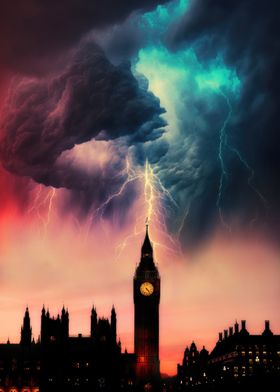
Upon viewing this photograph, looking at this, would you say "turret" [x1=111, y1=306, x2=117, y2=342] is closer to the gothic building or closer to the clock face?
the gothic building

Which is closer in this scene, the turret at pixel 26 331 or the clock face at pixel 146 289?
the clock face at pixel 146 289

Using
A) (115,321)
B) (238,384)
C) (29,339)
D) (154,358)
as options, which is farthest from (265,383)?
(29,339)

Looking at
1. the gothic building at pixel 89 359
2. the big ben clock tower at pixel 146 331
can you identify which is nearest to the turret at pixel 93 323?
the gothic building at pixel 89 359

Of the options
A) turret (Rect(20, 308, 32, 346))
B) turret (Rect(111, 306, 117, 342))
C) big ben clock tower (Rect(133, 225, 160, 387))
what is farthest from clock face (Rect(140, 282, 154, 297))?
turret (Rect(20, 308, 32, 346))

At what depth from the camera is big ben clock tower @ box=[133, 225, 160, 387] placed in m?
166

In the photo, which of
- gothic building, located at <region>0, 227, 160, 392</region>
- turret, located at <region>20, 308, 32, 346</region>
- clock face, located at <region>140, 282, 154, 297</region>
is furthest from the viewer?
turret, located at <region>20, 308, 32, 346</region>

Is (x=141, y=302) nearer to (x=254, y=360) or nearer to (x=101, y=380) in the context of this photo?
(x=101, y=380)

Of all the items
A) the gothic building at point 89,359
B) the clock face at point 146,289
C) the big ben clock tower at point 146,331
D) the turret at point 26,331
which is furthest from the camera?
the turret at point 26,331

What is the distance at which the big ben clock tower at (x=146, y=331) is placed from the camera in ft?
543

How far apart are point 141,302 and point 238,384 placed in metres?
28.5

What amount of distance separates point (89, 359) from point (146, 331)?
1396cm

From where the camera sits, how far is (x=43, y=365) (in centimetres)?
16375

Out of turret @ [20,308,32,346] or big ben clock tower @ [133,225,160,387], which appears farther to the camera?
turret @ [20,308,32,346]

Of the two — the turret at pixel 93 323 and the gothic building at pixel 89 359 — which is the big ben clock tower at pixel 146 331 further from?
the turret at pixel 93 323
